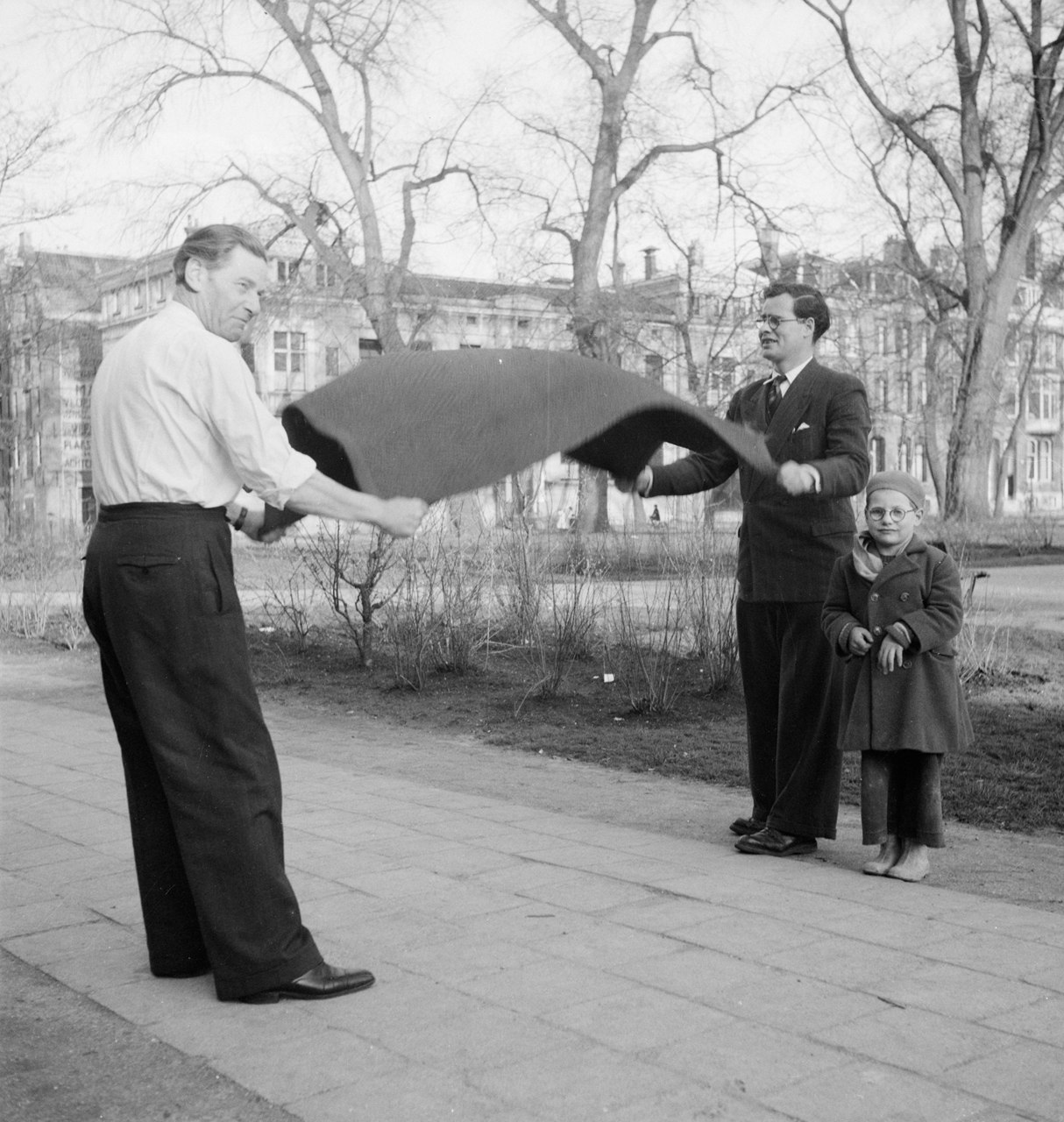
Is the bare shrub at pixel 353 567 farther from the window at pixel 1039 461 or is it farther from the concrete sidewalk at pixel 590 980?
the window at pixel 1039 461

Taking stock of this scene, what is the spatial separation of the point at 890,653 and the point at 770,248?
22.9 metres

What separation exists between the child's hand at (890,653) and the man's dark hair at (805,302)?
1.25m

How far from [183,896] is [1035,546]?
24276 millimetres

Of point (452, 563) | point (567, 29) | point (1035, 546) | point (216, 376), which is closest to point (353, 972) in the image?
point (216, 376)

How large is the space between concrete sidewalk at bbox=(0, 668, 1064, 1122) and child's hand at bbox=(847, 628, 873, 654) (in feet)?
2.68

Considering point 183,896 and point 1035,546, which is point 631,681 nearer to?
point 183,896

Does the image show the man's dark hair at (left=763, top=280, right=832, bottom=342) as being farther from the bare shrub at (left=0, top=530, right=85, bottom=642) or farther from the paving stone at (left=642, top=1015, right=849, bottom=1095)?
the bare shrub at (left=0, top=530, right=85, bottom=642)

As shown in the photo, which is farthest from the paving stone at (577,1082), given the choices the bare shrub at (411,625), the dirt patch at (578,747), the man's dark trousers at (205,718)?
the bare shrub at (411,625)

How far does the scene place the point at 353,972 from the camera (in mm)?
3887

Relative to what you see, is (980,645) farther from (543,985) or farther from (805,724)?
A: (543,985)

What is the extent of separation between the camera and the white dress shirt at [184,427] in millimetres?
3568

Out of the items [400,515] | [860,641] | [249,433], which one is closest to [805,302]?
[860,641]

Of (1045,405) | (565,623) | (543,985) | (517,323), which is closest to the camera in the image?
(543,985)

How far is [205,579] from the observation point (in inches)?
145
